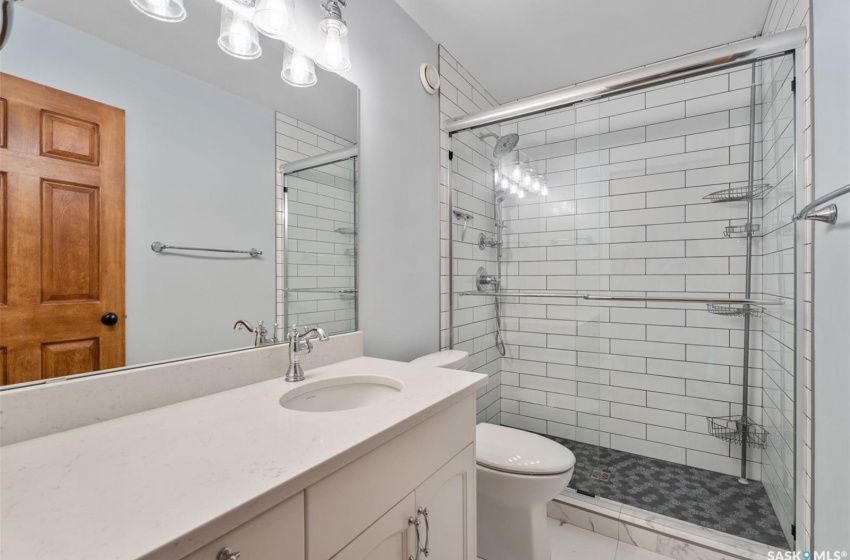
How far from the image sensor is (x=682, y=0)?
1.75 m

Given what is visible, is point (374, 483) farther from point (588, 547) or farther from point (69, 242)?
point (588, 547)

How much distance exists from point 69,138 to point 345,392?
3.03 ft

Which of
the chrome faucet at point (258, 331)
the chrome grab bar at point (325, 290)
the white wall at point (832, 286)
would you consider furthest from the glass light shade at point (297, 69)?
the white wall at point (832, 286)

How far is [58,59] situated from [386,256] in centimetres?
112

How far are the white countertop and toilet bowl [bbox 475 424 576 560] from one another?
2.32 feet

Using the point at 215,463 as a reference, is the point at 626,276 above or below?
above

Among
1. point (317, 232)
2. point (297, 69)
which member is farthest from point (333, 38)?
point (317, 232)

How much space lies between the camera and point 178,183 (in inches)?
37.3

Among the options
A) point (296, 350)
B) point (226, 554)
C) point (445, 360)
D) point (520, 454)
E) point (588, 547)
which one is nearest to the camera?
point (226, 554)

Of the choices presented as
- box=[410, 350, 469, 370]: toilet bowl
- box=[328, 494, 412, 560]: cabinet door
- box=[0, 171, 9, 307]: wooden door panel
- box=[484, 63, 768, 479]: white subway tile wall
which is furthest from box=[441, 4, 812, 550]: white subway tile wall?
box=[0, 171, 9, 307]: wooden door panel

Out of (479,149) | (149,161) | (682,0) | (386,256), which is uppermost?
(682,0)

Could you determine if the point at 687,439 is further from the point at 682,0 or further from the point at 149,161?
the point at 149,161

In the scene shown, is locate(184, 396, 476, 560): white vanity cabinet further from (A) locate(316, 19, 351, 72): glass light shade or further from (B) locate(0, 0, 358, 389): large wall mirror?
(A) locate(316, 19, 351, 72): glass light shade

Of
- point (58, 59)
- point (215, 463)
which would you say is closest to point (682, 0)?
point (58, 59)
